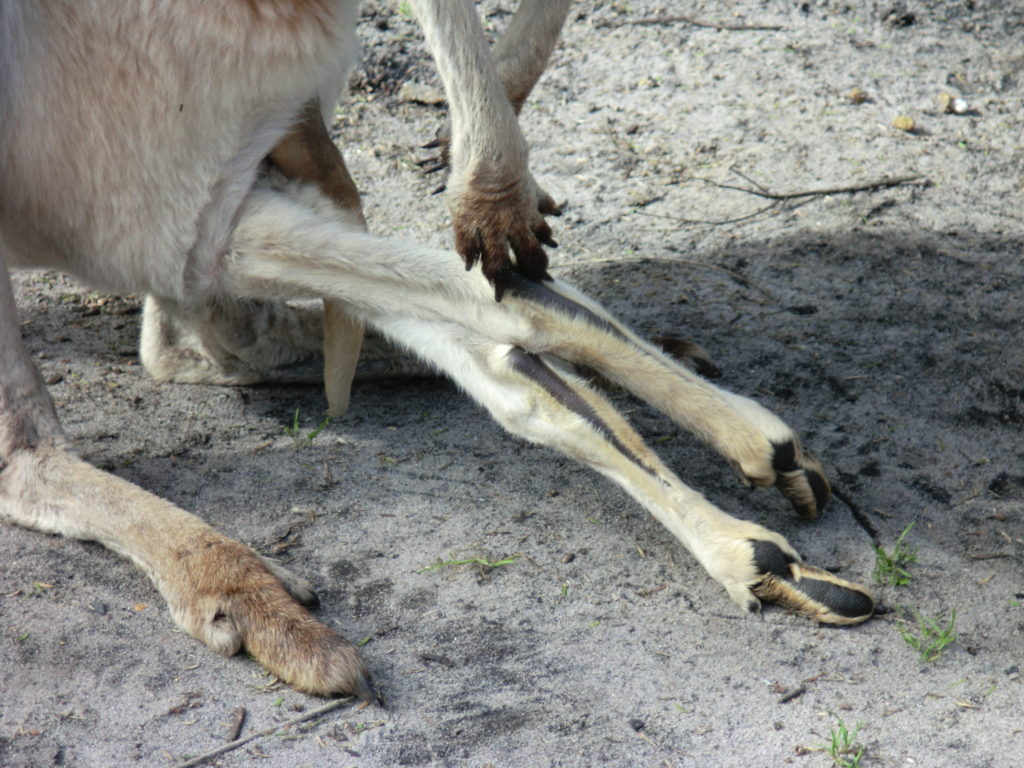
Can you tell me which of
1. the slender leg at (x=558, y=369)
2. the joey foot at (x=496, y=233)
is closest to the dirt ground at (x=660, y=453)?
the slender leg at (x=558, y=369)

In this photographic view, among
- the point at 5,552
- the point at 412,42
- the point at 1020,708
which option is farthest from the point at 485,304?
the point at 412,42

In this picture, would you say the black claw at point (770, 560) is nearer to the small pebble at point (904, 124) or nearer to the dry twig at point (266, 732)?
the dry twig at point (266, 732)

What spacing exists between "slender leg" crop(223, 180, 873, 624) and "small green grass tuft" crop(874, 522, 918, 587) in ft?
0.51

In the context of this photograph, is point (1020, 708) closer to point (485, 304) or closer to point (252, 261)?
point (485, 304)

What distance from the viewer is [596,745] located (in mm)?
2129

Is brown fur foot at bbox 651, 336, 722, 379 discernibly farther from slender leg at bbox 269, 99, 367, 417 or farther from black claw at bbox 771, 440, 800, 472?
slender leg at bbox 269, 99, 367, 417

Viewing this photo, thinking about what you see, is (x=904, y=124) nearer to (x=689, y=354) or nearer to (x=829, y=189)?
(x=829, y=189)

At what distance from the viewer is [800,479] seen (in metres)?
2.63

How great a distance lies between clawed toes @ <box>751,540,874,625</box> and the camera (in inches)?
93.5

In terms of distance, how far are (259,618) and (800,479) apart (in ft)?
4.17

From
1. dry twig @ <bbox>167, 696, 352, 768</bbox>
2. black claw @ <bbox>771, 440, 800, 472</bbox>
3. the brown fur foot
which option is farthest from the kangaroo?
the brown fur foot

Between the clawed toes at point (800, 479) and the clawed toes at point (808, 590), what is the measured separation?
23 centimetres

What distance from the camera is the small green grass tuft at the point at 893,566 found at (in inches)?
99.1

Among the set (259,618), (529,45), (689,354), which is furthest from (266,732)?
(529,45)
